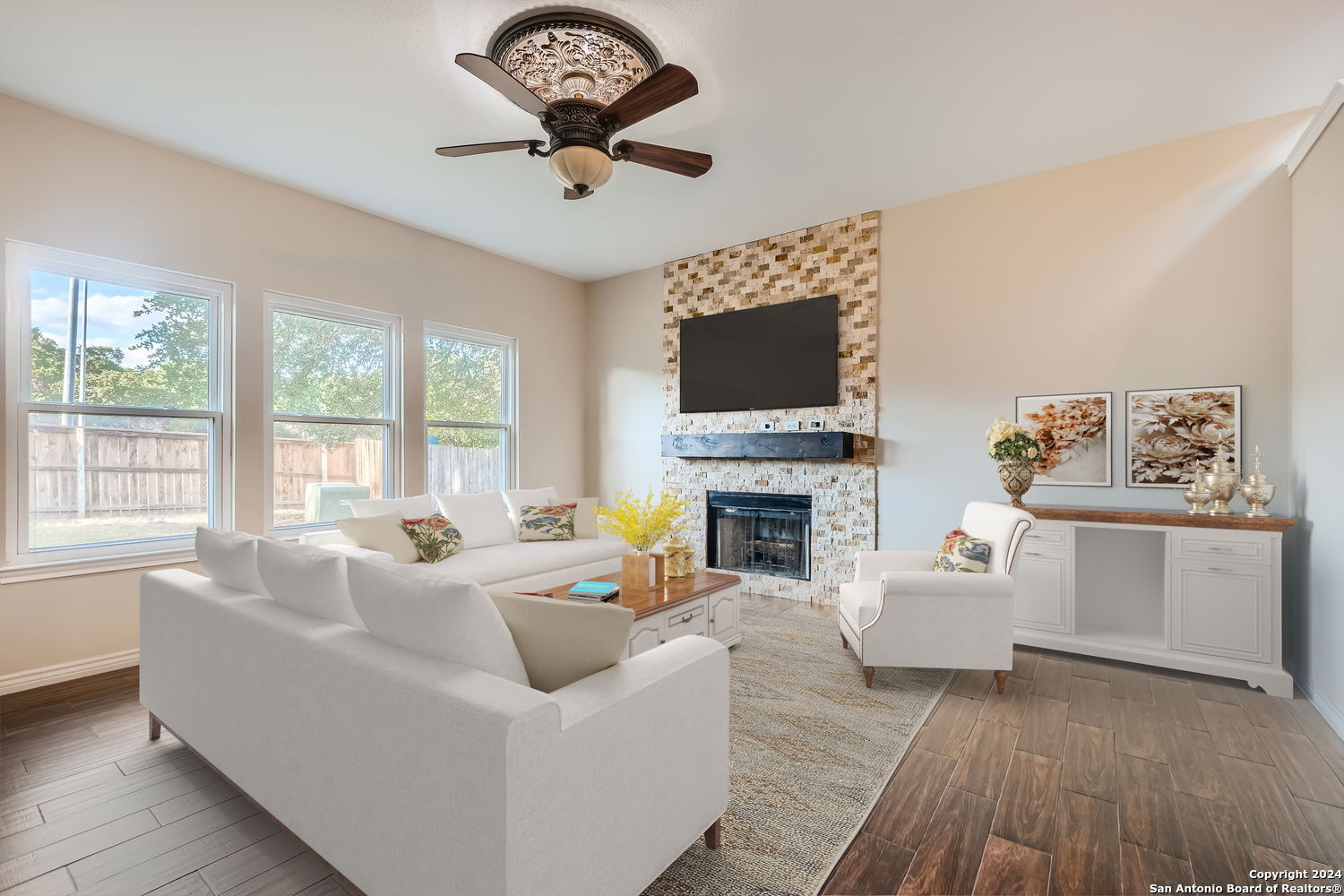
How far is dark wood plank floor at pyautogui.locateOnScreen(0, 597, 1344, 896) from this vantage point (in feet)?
5.63

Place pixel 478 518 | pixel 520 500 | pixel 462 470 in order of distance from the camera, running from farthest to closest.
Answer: pixel 462 470, pixel 520 500, pixel 478 518

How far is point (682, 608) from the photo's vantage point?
3215 millimetres

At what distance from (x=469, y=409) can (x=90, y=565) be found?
8.96ft

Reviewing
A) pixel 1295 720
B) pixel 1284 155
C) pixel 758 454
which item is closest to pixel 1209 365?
pixel 1284 155

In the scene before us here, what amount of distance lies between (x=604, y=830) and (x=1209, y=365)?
4.11 meters

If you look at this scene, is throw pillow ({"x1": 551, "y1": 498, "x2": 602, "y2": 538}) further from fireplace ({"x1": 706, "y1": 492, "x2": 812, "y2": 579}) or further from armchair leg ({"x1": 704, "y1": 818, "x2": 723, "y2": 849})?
armchair leg ({"x1": 704, "y1": 818, "x2": 723, "y2": 849})

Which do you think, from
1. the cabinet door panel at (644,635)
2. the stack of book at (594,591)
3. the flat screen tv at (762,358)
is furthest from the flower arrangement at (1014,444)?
the stack of book at (594,591)

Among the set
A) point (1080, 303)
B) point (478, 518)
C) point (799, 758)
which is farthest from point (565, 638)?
point (1080, 303)

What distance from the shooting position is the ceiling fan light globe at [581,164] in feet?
8.78

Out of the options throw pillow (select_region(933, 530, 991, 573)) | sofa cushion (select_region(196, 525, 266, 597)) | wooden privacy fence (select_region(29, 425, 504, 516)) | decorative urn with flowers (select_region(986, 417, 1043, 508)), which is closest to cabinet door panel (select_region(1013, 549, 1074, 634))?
decorative urn with flowers (select_region(986, 417, 1043, 508))

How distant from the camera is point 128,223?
11.3 feet

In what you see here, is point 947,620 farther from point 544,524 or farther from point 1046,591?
point 544,524

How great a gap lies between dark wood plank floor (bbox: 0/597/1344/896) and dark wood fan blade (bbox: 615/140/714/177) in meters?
2.82

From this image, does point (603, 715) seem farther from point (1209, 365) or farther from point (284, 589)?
point (1209, 365)
